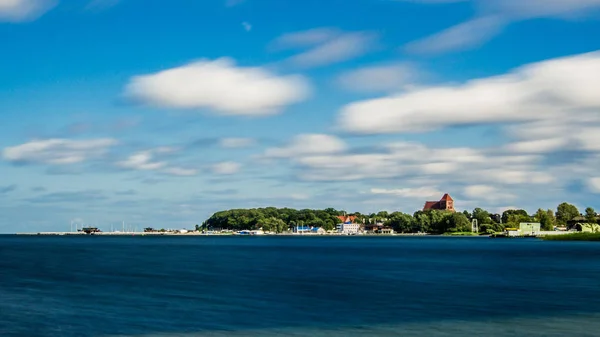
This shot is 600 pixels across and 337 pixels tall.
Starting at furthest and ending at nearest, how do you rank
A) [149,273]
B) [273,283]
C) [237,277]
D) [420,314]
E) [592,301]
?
[149,273] → [237,277] → [273,283] → [592,301] → [420,314]

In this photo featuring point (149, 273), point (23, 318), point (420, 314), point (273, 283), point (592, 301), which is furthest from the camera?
point (149, 273)

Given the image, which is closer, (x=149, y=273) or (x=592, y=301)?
(x=592, y=301)

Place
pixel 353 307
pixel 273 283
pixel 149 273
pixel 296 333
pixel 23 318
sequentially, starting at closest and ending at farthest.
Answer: pixel 296 333 → pixel 23 318 → pixel 353 307 → pixel 273 283 → pixel 149 273

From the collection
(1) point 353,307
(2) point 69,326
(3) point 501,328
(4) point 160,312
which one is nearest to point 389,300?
(1) point 353,307

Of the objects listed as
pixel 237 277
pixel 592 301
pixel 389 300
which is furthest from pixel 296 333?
pixel 237 277

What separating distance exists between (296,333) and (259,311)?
8459 millimetres

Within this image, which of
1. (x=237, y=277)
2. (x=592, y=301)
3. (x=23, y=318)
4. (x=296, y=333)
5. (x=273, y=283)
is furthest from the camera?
(x=237, y=277)

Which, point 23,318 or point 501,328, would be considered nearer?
point 501,328

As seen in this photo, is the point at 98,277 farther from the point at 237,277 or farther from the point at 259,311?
the point at 259,311

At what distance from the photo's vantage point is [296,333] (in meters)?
31.3

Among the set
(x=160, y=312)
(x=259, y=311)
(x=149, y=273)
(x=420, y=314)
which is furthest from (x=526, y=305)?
(x=149, y=273)

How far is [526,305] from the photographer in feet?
138

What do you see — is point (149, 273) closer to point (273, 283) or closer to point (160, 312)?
point (273, 283)

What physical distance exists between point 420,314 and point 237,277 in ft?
101
